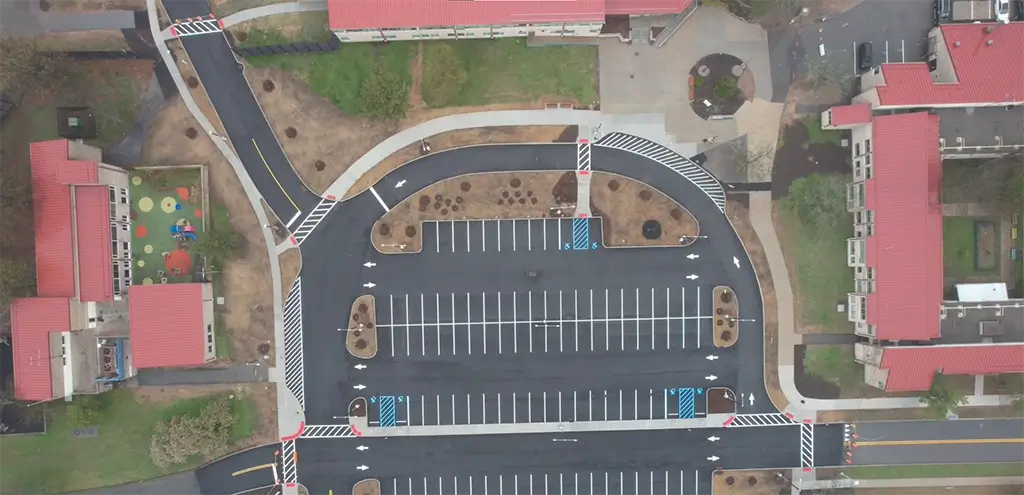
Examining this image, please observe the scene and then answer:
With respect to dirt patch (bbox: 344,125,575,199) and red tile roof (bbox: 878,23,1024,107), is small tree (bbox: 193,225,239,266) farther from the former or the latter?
red tile roof (bbox: 878,23,1024,107)

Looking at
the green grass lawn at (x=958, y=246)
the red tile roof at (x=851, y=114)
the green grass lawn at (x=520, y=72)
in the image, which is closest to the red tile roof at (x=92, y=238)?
the green grass lawn at (x=520, y=72)

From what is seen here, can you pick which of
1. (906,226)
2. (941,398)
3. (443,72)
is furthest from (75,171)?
(941,398)

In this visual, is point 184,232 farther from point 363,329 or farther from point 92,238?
point 363,329

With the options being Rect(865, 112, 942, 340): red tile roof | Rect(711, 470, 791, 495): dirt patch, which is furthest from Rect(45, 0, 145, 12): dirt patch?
Rect(711, 470, 791, 495): dirt patch

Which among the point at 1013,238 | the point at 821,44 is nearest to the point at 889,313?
the point at 1013,238

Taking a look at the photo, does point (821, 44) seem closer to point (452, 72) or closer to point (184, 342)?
point (452, 72)
